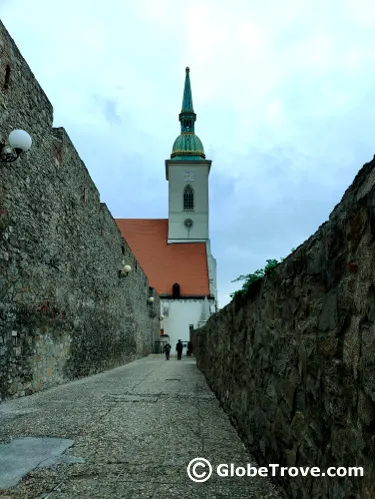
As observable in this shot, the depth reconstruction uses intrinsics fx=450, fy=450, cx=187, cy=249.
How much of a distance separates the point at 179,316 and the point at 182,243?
8218mm

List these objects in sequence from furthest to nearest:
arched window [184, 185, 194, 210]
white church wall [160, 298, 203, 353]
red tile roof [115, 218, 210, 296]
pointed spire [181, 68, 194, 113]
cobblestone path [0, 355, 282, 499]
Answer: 1. pointed spire [181, 68, 194, 113]
2. arched window [184, 185, 194, 210]
3. red tile roof [115, 218, 210, 296]
4. white church wall [160, 298, 203, 353]
5. cobblestone path [0, 355, 282, 499]

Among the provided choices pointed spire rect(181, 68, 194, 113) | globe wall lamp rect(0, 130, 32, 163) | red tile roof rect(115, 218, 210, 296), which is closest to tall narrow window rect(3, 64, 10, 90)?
globe wall lamp rect(0, 130, 32, 163)

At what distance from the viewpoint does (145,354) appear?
23297 millimetres

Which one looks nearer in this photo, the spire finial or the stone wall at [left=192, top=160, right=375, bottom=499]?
the stone wall at [left=192, top=160, right=375, bottom=499]

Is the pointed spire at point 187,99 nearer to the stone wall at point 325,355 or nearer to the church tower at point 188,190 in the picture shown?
the church tower at point 188,190

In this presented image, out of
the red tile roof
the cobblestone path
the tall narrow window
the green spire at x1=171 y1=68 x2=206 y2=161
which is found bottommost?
the cobblestone path

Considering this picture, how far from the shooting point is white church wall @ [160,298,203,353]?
35.6 m

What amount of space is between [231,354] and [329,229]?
11.8 feet

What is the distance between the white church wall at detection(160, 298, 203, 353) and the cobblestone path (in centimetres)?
2890

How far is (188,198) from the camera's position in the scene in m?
44.3

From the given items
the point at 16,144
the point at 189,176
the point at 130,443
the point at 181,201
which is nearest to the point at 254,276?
the point at 130,443

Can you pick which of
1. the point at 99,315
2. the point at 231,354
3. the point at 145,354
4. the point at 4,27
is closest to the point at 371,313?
the point at 231,354

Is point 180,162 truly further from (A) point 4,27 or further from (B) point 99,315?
(A) point 4,27

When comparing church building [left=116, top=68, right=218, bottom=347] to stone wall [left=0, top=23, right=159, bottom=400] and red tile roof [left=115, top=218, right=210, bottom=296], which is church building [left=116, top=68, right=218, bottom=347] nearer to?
red tile roof [left=115, top=218, right=210, bottom=296]
